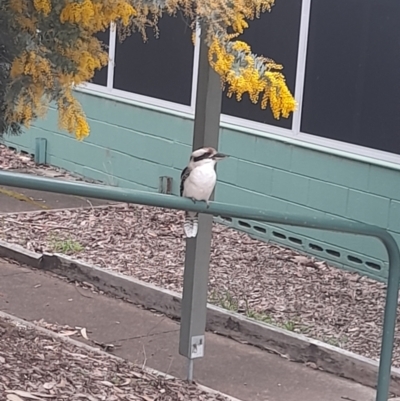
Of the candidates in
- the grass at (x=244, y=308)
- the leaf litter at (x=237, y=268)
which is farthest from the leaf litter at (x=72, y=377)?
the leaf litter at (x=237, y=268)

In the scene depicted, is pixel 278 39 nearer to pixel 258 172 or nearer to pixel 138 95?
pixel 258 172

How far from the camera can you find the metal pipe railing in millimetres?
3189

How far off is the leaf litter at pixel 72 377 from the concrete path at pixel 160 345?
1.19ft

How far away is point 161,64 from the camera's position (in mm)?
9438

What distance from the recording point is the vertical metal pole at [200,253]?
4.98 m

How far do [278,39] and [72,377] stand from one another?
420 cm

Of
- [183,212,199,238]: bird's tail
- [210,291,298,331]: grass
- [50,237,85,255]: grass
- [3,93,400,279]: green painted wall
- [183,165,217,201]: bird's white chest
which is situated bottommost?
[50,237,85,255]: grass

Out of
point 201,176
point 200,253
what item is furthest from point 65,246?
point 201,176

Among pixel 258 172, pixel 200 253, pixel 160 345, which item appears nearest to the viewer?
pixel 200 253

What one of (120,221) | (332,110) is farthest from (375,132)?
(120,221)

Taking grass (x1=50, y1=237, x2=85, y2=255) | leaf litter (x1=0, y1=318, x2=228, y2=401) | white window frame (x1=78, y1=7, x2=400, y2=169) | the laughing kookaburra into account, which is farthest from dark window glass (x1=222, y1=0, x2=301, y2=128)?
the laughing kookaburra

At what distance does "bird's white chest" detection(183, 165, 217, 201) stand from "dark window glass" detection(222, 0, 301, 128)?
3665 mm

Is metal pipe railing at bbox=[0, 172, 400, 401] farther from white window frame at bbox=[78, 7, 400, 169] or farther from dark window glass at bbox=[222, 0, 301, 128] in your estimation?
dark window glass at bbox=[222, 0, 301, 128]

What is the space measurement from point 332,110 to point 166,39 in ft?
7.45
